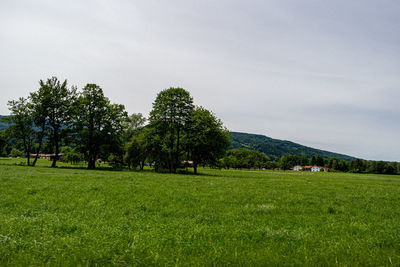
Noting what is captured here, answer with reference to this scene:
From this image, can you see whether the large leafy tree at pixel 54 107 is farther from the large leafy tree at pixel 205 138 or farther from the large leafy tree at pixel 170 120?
the large leafy tree at pixel 205 138

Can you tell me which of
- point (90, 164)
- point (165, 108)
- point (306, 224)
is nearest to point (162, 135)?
point (165, 108)

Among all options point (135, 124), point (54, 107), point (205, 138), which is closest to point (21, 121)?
point (54, 107)

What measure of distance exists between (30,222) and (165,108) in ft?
151

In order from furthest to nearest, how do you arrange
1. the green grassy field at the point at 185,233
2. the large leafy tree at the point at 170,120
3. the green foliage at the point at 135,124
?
the green foliage at the point at 135,124
the large leafy tree at the point at 170,120
the green grassy field at the point at 185,233


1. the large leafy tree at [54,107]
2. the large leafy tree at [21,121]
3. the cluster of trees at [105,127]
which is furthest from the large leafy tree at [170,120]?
the large leafy tree at [21,121]

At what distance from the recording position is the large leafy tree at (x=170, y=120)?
52.5 meters

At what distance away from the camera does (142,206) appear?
10922mm

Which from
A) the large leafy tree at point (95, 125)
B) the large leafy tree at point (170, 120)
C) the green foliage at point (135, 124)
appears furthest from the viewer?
the green foliage at point (135, 124)

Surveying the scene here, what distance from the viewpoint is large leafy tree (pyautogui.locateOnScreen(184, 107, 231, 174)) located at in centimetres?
5269

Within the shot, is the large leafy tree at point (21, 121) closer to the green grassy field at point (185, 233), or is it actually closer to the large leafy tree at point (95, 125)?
the large leafy tree at point (95, 125)

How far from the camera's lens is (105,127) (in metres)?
58.3

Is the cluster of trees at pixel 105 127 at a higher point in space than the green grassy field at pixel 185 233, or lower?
higher

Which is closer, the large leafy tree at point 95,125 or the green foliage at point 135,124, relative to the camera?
the large leafy tree at point 95,125

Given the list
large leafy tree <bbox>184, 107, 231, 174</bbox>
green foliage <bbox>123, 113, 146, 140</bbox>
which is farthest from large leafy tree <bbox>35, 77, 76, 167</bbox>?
large leafy tree <bbox>184, 107, 231, 174</bbox>
